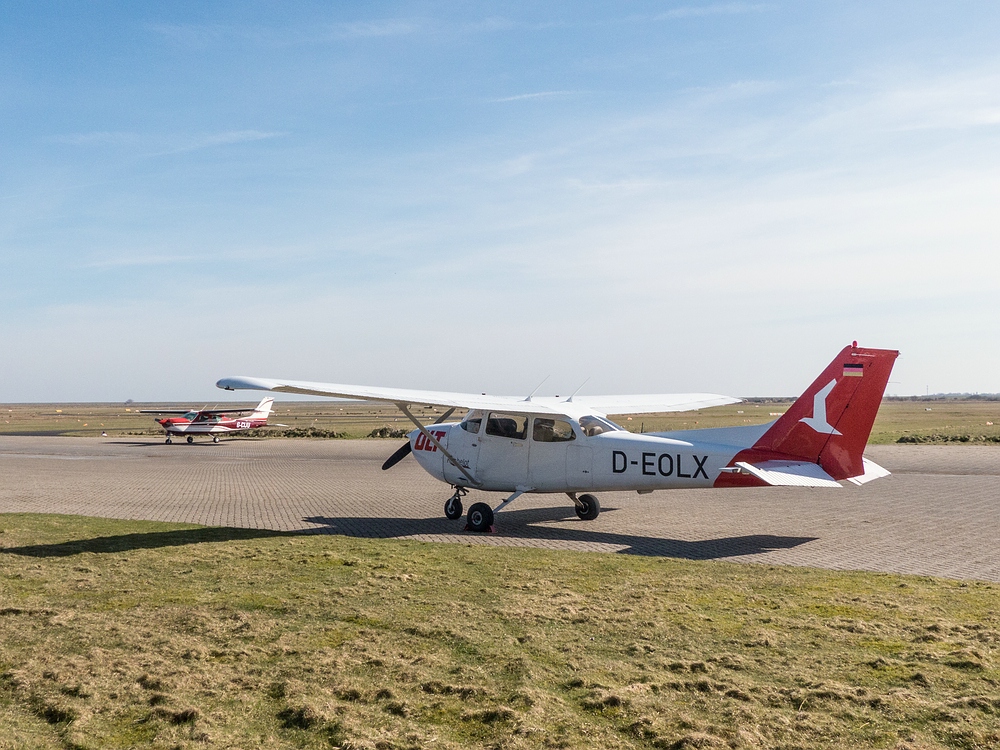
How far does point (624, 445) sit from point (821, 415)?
302 cm

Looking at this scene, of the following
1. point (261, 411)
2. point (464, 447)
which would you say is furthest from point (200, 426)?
point (464, 447)

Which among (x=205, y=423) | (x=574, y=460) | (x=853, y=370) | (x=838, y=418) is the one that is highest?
(x=853, y=370)

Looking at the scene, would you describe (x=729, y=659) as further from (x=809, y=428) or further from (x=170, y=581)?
Answer: (x=809, y=428)

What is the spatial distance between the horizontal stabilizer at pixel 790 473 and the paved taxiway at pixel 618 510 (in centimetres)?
91

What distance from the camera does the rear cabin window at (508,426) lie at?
13906mm

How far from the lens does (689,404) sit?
56.7ft

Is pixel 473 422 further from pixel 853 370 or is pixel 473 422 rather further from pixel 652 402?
pixel 853 370

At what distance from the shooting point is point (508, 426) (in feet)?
46.0

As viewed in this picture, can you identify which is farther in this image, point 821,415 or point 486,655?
point 821,415

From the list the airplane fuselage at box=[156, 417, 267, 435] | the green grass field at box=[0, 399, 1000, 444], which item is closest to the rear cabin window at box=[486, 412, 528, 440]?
the green grass field at box=[0, 399, 1000, 444]

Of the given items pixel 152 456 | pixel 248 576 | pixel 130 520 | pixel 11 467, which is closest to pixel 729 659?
pixel 248 576

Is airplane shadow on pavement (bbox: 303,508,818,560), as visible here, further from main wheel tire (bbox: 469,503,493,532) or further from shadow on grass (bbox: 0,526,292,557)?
shadow on grass (bbox: 0,526,292,557)

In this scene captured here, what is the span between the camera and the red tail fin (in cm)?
1214

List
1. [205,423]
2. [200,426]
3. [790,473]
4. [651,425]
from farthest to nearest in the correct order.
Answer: [651,425]
[205,423]
[200,426]
[790,473]
